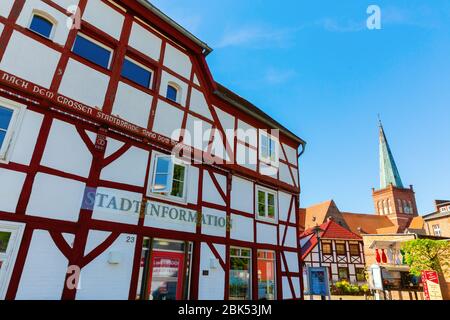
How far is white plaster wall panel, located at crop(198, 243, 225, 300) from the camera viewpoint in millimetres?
8497

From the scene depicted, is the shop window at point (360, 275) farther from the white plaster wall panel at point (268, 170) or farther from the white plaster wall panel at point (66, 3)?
the white plaster wall panel at point (66, 3)

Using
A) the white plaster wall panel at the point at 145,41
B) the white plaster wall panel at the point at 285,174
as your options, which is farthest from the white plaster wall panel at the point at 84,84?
the white plaster wall panel at the point at 285,174

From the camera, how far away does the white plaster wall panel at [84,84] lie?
711 cm

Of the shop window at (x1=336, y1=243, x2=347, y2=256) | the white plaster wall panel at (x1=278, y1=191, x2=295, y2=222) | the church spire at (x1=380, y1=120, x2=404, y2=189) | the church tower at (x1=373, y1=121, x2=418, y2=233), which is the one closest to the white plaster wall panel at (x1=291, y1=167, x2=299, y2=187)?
the white plaster wall panel at (x1=278, y1=191, x2=295, y2=222)

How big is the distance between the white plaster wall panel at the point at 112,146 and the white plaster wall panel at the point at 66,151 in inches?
18.7

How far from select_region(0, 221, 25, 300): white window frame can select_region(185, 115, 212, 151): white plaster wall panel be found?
16.8ft

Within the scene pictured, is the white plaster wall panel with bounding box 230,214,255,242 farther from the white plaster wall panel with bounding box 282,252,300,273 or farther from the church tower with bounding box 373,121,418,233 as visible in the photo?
the church tower with bounding box 373,121,418,233

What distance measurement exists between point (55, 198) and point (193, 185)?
4.03 meters

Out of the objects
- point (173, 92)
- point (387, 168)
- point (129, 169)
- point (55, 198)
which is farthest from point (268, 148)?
point (387, 168)

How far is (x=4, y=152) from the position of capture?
594 cm

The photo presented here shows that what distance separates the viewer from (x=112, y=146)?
7.61m
